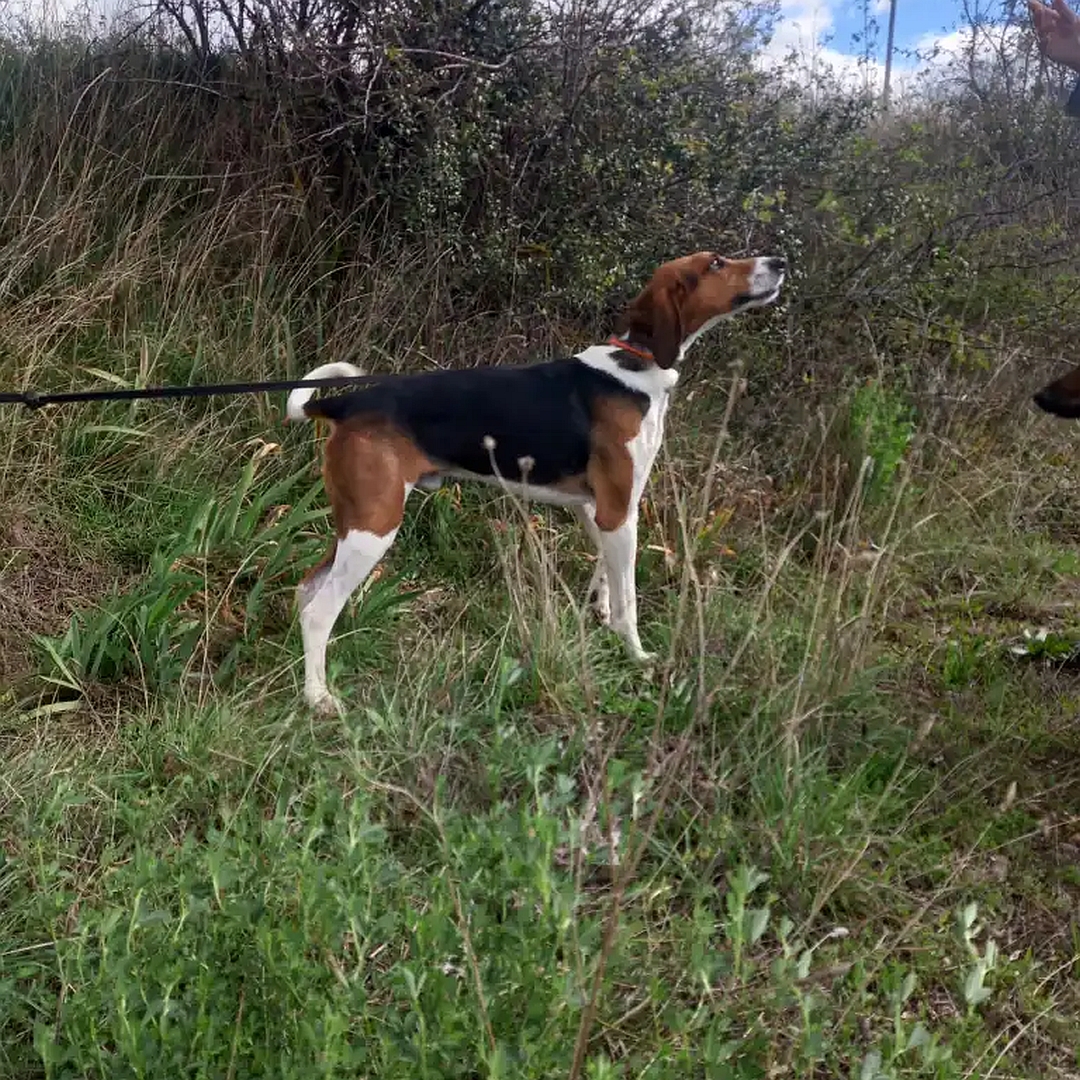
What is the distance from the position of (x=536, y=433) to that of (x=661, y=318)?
0.58 meters

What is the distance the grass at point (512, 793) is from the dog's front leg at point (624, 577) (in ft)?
0.25

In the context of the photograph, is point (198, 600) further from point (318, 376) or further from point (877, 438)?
point (877, 438)

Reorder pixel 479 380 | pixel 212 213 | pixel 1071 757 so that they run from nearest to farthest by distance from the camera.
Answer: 1. pixel 1071 757
2. pixel 479 380
3. pixel 212 213

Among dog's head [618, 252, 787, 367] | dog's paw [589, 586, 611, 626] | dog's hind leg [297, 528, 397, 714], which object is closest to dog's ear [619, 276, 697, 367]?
dog's head [618, 252, 787, 367]

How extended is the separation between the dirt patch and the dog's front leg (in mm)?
1759

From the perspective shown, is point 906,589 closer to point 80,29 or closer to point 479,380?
point 479,380

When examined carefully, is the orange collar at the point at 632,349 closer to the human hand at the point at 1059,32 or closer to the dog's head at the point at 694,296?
the dog's head at the point at 694,296

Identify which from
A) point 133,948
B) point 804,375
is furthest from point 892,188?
point 133,948

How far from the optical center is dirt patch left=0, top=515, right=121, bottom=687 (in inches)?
131

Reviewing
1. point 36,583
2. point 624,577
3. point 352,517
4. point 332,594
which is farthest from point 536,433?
point 36,583

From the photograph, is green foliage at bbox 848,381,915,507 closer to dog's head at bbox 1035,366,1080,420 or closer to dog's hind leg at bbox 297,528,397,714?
dog's head at bbox 1035,366,1080,420

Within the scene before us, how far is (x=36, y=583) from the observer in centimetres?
360

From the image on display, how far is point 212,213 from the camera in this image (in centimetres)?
491

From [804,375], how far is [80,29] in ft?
13.8
